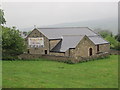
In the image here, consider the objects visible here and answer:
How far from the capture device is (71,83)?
22.6 metres

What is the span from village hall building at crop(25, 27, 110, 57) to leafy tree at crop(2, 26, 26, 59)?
7743mm

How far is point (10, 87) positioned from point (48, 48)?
103 ft

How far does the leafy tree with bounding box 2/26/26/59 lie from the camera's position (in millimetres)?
40938

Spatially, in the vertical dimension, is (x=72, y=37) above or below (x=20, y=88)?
above

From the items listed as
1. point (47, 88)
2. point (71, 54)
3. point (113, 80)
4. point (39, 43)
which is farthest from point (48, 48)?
point (47, 88)

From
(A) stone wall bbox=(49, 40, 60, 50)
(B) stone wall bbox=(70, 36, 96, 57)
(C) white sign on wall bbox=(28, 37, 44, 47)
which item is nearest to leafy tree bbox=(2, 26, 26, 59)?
(C) white sign on wall bbox=(28, 37, 44, 47)

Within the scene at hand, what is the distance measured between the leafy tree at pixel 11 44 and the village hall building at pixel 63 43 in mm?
7743

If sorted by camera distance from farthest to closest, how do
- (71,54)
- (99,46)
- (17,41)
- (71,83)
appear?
1. (99,46)
2. (71,54)
3. (17,41)
4. (71,83)

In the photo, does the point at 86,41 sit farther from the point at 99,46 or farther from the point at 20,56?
the point at 20,56

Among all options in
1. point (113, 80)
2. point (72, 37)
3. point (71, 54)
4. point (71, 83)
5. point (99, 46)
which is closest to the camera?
point (71, 83)

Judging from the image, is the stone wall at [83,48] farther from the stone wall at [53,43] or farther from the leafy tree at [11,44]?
the leafy tree at [11,44]

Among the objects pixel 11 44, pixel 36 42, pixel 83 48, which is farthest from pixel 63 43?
pixel 11 44

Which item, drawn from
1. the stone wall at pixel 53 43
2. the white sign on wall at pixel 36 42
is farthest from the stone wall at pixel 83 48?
the white sign on wall at pixel 36 42

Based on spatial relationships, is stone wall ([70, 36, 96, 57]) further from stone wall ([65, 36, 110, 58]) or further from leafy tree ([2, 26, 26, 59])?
leafy tree ([2, 26, 26, 59])
